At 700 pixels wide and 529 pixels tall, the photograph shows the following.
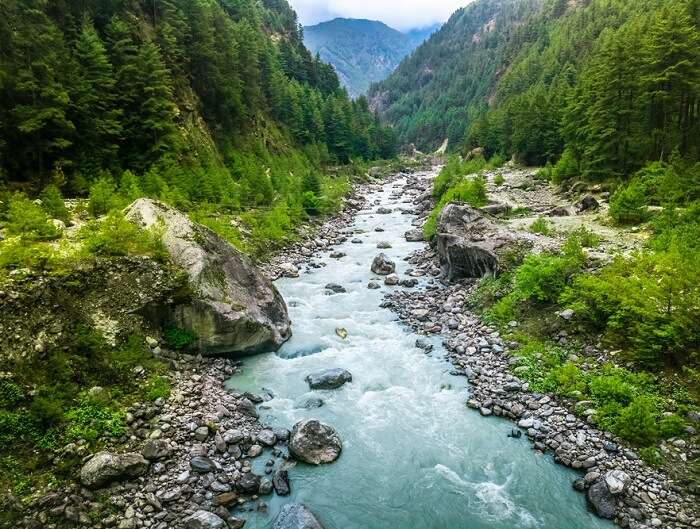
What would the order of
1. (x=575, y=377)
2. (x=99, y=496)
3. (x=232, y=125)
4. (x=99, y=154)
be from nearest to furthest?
(x=99, y=496)
(x=575, y=377)
(x=99, y=154)
(x=232, y=125)

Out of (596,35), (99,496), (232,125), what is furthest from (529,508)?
(596,35)

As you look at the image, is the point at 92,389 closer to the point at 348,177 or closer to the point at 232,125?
the point at 232,125

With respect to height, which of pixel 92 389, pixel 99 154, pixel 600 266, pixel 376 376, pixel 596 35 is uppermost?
pixel 596 35

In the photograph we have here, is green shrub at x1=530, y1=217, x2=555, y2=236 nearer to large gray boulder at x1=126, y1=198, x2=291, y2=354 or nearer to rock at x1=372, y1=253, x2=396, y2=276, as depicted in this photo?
rock at x1=372, y1=253, x2=396, y2=276

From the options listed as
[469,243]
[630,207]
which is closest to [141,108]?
[469,243]

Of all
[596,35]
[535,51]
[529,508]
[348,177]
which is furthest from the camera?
[535,51]

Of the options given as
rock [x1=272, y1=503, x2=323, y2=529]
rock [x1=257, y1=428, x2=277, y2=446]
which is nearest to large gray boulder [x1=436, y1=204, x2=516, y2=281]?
rock [x1=257, y1=428, x2=277, y2=446]

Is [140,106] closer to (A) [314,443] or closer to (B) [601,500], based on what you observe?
(A) [314,443]

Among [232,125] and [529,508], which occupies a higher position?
[232,125]

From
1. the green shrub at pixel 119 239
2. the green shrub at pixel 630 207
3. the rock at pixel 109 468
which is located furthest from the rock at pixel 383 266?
the rock at pixel 109 468
